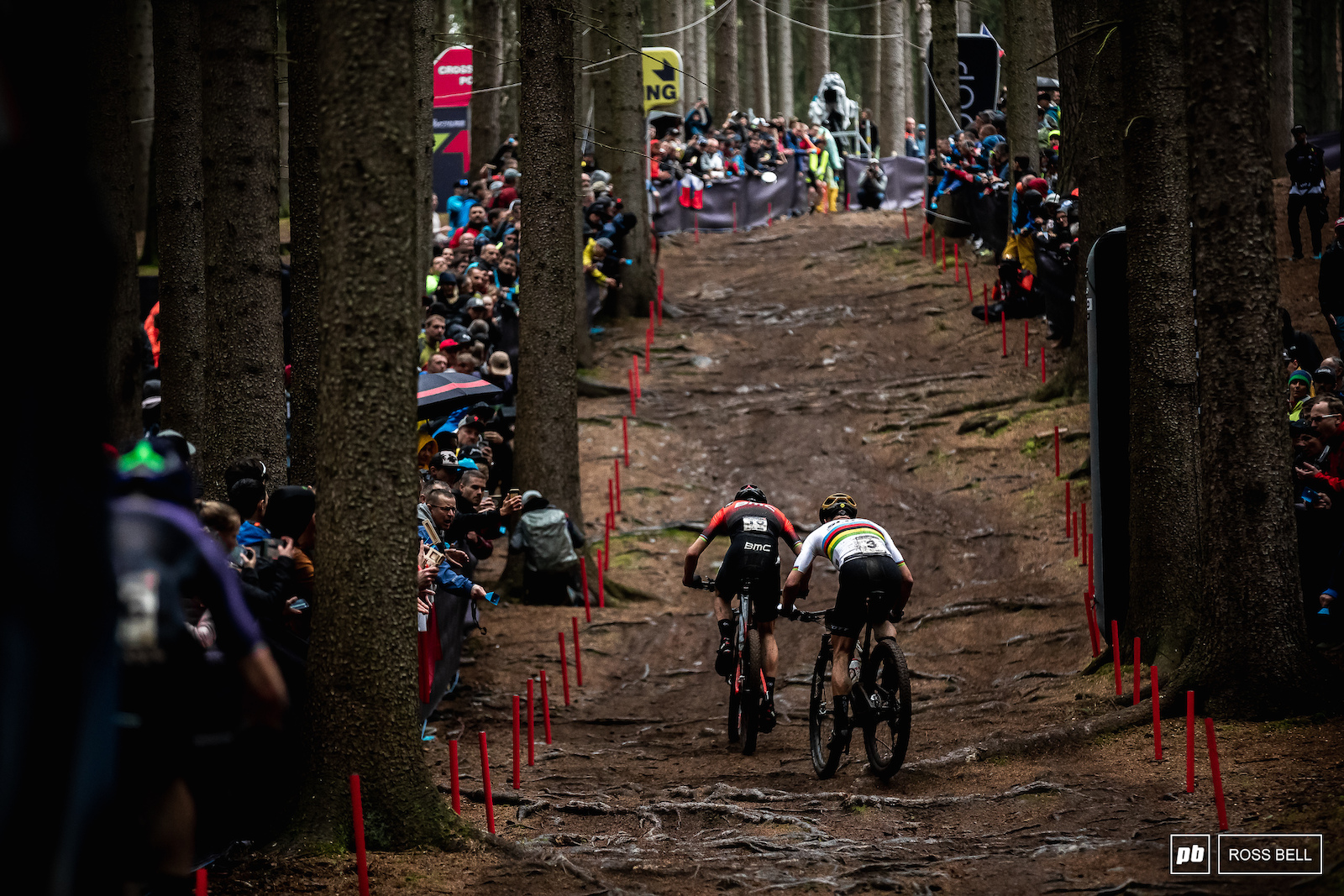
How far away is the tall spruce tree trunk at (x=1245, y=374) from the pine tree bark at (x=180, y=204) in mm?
8900

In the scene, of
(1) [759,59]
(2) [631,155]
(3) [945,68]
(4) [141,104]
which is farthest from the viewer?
(1) [759,59]

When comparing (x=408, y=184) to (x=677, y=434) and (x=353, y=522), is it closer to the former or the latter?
(x=353, y=522)

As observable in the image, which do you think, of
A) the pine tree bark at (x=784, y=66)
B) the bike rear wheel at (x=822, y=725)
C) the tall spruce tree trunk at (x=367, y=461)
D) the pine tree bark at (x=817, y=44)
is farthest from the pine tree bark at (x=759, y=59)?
the tall spruce tree trunk at (x=367, y=461)

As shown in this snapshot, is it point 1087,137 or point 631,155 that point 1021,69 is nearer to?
point 1087,137

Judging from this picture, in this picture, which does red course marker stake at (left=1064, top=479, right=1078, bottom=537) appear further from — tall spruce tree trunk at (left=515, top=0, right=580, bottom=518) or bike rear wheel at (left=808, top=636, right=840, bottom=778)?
tall spruce tree trunk at (left=515, top=0, right=580, bottom=518)

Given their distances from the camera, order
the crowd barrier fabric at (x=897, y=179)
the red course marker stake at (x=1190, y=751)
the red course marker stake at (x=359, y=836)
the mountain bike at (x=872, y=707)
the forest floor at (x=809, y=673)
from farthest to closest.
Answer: the crowd barrier fabric at (x=897, y=179)
the mountain bike at (x=872, y=707)
the red course marker stake at (x=1190, y=751)
the forest floor at (x=809, y=673)
the red course marker stake at (x=359, y=836)

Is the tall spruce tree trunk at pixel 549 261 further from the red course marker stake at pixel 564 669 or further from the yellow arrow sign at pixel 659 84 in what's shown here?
the yellow arrow sign at pixel 659 84

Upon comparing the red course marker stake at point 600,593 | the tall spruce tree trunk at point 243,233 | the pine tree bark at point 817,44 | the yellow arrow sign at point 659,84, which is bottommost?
the red course marker stake at point 600,593

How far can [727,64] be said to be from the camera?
37.7 meters

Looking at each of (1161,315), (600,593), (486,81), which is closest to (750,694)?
(1161,315)

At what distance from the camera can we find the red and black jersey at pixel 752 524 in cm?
1070

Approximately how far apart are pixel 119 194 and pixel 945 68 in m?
18.8

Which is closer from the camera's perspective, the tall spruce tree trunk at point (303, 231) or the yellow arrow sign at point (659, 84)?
the tall spruce tree trunk at point (303, 231)

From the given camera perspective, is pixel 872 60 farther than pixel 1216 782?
Yes
